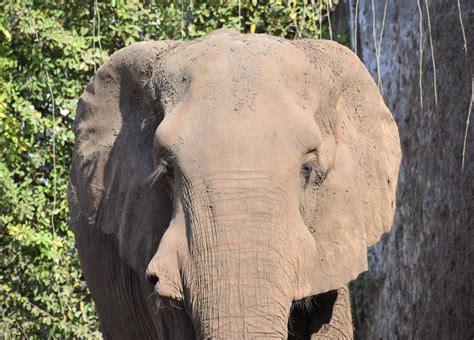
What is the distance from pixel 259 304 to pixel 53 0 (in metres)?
5.18

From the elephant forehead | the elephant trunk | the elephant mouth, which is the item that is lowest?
the elephant mouth

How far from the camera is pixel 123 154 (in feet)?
21.6

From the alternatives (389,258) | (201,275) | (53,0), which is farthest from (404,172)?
(201,275)

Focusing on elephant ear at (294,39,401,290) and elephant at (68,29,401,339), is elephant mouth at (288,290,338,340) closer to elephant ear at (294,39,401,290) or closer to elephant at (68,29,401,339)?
elephant at (68,29,401,339)

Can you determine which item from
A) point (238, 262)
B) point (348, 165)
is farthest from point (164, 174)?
point (348, 165)

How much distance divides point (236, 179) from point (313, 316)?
3.47ft

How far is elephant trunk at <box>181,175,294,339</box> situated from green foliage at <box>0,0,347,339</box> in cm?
416

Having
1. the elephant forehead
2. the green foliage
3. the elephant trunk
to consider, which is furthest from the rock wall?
the elephant trunk

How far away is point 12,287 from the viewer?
9.88 m

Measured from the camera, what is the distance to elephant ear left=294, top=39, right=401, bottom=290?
6.10 metres

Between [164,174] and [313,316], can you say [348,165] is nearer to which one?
[313,316]

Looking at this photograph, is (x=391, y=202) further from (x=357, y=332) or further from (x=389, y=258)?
(x=357, y=332)

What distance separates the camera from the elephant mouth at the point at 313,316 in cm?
630

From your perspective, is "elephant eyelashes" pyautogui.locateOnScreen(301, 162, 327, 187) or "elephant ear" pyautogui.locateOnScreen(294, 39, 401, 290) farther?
"elephant ear" pyautogui.locateOnScreen(294, 39, 401, 290)
